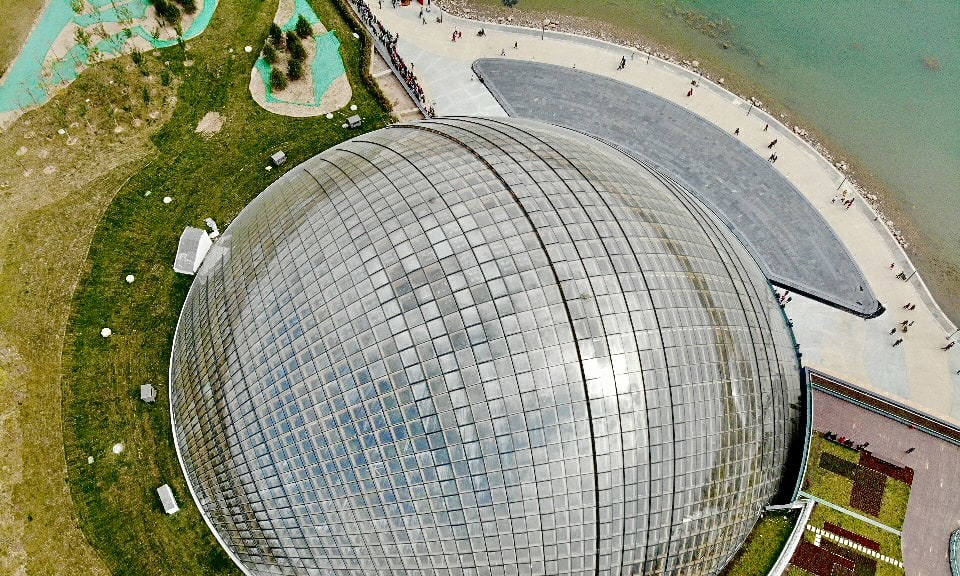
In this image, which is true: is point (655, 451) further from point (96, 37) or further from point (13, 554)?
point (96, 37)

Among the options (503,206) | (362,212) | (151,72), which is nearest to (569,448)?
(503,206)

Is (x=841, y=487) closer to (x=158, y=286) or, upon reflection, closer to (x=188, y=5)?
(x=158, y=286)

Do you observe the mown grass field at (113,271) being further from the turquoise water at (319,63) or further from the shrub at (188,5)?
the shrub at (188,5)

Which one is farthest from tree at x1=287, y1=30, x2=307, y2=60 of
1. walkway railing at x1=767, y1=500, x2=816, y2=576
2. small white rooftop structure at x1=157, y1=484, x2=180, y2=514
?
walkway railing at x1=767, y1=500, x2=816, y2=576

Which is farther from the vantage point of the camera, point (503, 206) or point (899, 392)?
point (899, 392)

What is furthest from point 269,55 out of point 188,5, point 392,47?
point 392,47
